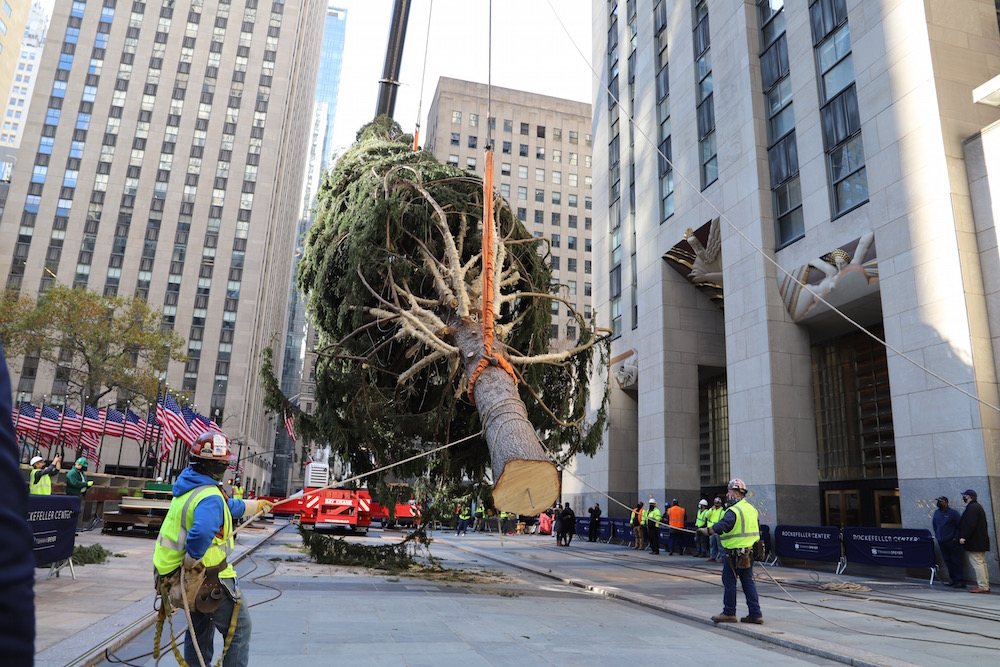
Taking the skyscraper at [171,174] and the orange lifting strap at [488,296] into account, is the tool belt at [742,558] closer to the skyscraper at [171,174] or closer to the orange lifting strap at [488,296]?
the orange lifting strap at [488,296]

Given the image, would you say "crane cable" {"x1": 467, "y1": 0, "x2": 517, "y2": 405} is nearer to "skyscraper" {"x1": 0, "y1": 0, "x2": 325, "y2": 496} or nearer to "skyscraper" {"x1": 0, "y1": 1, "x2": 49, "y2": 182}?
"skyscraper" {"x1": 0, "y1": 0, "x2": 325, "y2": 496}

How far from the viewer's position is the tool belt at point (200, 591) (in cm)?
450

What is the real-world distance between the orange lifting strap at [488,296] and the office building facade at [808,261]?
97.5 inches

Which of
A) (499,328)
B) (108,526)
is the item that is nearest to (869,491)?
(499,328)

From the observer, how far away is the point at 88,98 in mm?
72625

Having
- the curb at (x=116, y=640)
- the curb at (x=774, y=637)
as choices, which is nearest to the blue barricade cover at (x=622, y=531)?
the curb at (x=774, y=637)

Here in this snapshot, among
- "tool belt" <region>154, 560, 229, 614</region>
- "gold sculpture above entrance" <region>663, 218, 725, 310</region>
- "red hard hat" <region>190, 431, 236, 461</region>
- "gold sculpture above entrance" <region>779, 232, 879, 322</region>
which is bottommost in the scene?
"tool belt" <region>154, 560, 229, 614</region>

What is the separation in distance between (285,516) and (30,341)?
60.2ft

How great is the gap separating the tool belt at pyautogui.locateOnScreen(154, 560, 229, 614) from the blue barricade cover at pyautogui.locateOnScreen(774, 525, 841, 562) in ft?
55.1

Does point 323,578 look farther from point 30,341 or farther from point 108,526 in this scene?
point 30,341

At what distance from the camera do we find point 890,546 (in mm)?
15664

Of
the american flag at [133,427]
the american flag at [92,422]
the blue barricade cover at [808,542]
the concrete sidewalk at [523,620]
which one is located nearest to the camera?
the concrete sidewalk at [523,620]

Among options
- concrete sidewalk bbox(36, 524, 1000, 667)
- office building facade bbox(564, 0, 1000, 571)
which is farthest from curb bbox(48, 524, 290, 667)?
A: office building facade bbox(564, 0, 1000, 571)

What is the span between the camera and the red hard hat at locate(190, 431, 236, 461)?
4.87m
